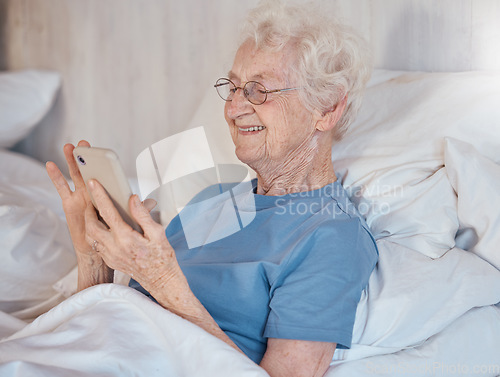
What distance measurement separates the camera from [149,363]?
87 cm

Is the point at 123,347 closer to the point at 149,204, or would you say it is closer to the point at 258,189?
the point at 149,204

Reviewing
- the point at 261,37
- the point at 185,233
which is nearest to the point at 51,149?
the point at 185,233

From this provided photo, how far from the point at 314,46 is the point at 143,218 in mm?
568

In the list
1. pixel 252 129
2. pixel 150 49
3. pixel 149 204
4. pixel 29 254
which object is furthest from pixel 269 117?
pixel 150 49

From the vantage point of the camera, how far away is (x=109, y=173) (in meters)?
0.87

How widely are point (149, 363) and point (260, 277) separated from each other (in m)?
0.27

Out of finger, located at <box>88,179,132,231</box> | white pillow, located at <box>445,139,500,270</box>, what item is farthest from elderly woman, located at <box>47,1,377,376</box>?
white pillow, located at <box>445,139,500,270</box>

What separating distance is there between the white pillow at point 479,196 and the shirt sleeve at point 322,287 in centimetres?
26

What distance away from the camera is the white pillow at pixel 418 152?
1.14 m

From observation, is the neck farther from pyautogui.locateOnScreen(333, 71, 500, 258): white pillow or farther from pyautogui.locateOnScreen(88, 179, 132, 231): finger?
pyautogui.locateOnScreen(88, 179, 132, 231): finger

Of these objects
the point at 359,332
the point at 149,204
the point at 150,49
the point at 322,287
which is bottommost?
Result: the point at 359,332

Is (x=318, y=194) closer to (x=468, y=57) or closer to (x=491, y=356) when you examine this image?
(x=491, y=356)

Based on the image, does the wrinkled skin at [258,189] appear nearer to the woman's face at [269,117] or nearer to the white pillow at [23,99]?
the woman's face at [269,117]

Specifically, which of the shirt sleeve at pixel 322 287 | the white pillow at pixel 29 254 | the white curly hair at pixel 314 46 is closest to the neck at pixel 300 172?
the white curly hair at pixel 314 46
